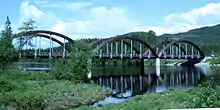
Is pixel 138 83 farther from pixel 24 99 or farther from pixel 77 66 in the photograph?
pixel 24 99

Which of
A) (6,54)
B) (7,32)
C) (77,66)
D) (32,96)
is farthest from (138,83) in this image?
(32,96)

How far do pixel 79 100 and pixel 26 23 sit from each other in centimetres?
882

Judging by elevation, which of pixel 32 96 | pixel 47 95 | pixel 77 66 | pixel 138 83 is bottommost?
pixel 138 83

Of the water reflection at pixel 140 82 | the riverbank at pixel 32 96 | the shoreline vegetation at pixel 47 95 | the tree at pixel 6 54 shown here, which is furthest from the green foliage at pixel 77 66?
the tree at pixel 6 54

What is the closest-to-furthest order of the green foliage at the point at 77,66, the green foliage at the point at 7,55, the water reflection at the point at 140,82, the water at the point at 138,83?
the green foliage at the point at 7,55
the water at the point at 138,83
the water reflection at the point at 140,82
the green foliage at the point at 77,66

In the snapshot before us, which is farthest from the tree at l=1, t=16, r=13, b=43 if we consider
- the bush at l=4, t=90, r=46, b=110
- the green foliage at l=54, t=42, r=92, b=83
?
the green foliage at l=54, t=42, r=92, b=83

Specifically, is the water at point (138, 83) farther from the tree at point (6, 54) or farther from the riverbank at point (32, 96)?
the tree at point (6, 54)

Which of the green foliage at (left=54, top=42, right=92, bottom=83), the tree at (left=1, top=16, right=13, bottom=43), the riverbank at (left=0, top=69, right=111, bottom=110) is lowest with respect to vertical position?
the riverbank at (left=0, top=69, right=111, bottom=110)

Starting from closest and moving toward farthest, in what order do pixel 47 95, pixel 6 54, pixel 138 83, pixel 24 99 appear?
pixel 24 99 → pixel 6 54 → pixel 47 95 → pixel 138 83

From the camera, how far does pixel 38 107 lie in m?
26.3

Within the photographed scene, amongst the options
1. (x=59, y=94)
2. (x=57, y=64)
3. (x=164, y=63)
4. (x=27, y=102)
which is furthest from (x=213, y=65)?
(x=164, y=63)

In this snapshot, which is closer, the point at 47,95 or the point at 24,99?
the point at 24,99

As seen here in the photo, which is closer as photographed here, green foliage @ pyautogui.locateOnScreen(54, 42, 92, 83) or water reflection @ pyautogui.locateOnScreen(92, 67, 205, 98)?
water reflection @ pyautogui.locateOnScreen(92, 67, 205, 98)

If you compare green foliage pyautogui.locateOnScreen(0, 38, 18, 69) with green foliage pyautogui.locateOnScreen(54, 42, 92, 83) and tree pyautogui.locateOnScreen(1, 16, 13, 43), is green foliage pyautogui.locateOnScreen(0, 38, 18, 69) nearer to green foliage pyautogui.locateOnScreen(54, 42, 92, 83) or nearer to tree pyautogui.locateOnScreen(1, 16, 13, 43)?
tree pyautogui.locateOnScreen(1, 16, 13, 43)
